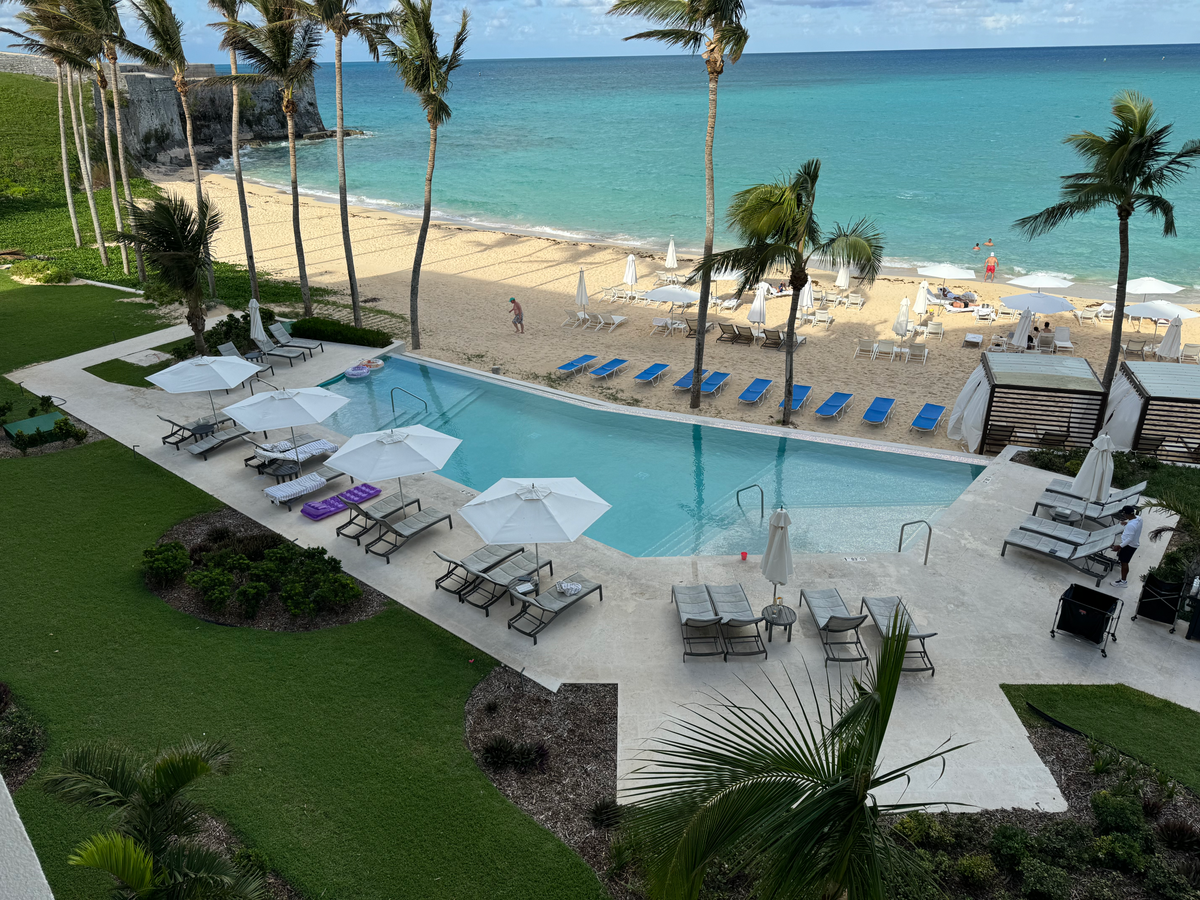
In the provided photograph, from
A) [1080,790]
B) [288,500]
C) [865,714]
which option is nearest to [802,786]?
[865,714]

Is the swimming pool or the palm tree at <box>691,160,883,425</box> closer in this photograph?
the swimming pool

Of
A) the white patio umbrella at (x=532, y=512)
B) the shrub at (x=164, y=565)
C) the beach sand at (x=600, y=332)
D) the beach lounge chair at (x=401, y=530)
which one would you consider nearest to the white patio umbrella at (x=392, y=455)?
the beach lounge chair at (x=401, y=530)

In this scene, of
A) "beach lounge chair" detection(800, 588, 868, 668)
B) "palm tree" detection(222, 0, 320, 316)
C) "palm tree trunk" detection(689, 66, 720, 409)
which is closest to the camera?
"beach lounge chair" detection(800, 588, 868, 668)

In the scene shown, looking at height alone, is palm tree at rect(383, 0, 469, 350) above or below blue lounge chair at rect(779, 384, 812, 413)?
above

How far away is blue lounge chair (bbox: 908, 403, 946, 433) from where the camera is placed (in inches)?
731

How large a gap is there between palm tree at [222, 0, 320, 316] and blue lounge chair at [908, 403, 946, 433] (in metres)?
18.2

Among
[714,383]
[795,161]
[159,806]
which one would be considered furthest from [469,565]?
[795,161]

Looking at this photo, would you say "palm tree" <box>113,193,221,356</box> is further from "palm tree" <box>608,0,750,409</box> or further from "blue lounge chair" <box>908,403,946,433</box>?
"blue lounge chair" <box>908,403,946,433</box>

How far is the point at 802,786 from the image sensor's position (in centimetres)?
427

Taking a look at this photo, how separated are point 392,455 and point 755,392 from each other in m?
10.9

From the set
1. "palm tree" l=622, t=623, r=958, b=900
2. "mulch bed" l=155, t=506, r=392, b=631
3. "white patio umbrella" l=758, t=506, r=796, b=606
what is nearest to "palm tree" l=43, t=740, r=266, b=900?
"palm tree" l=622, t=623, r=958, b=900

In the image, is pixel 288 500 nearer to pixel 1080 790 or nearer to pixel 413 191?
pixel 1080 790

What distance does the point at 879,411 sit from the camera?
19.2m

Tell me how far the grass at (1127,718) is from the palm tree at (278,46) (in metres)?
21.7
